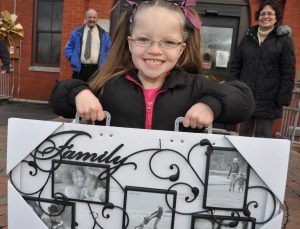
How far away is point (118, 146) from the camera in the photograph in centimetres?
100

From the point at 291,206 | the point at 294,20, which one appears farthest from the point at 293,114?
the point at 291,206

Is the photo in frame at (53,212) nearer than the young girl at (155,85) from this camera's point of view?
Yes

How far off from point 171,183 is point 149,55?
0.48m

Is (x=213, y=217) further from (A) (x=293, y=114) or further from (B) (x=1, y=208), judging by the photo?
(A) (x=293, y=114)

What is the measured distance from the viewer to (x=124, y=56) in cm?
152

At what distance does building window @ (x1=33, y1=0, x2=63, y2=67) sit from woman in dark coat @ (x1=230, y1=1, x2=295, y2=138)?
563cm

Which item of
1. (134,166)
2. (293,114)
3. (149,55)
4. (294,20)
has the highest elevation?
(294,20)

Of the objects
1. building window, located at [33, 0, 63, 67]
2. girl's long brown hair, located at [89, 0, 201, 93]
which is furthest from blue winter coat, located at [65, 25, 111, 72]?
girl's long brown hair, located at [89, 0, 201, 93]

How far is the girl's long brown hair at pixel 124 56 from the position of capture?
56.1 inches

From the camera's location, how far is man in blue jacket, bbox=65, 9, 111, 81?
5.14 metres

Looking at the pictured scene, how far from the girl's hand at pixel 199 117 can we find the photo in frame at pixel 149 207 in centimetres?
25

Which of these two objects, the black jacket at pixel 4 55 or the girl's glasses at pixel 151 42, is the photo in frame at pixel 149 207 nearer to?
the girl's glasses at pixel 151 42

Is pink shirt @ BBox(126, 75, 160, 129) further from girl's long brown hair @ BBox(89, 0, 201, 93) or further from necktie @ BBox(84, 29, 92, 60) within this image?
necktie @ BBox(84, 29, 92, 60)

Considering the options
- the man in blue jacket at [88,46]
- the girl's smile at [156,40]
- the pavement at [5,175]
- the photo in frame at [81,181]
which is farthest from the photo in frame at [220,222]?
the man in blue jacket at [88,46]
